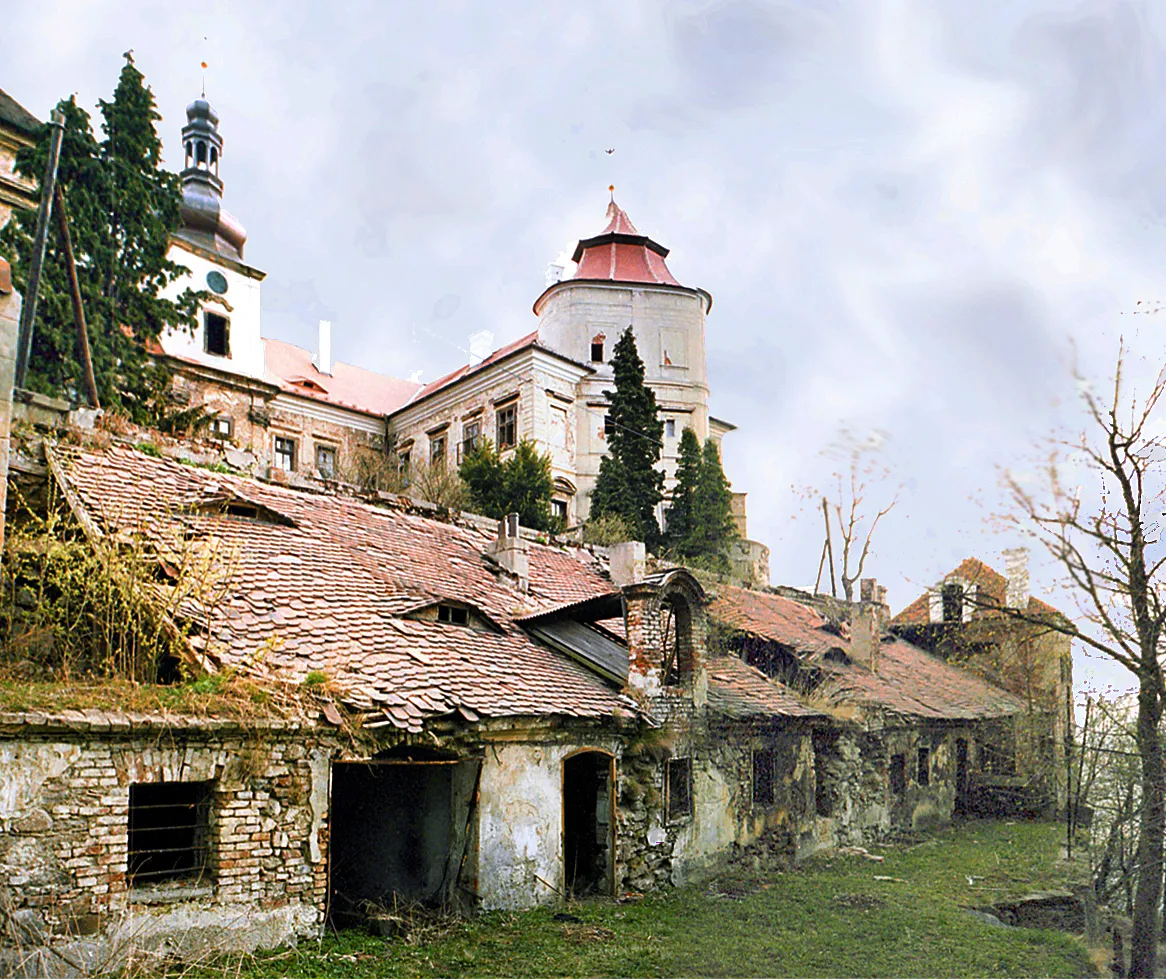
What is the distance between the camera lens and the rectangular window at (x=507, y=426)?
35406mm

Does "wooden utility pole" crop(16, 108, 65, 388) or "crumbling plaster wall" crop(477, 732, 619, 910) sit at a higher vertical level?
"wooden utility pole" crop(16, 108, 65, 388)

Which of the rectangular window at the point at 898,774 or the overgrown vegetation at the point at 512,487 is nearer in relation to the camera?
the rectangular window at the point at 898,774

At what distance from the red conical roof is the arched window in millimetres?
25544

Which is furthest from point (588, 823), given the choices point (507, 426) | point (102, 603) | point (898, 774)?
point (507, 426)

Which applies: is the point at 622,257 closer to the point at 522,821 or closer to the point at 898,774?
the point at 898,774

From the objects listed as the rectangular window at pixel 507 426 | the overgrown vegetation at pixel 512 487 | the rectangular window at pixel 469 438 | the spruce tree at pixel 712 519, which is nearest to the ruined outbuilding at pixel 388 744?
the overgrown vegetation at pixel 512 487

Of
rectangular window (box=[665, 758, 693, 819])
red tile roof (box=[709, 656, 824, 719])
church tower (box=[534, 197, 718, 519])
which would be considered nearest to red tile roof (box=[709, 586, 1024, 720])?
red tile roof (box=[709, 656, 824, 719])

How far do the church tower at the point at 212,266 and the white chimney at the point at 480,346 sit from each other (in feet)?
31.7

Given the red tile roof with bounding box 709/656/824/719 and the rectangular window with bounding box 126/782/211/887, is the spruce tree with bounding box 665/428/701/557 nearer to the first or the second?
the red tile roof with bounding box 709/656/824/719

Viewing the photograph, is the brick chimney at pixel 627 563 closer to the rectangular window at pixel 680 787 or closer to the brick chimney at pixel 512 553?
the brick chimney at pixel 512 553

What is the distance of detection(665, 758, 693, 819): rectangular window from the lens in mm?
14938

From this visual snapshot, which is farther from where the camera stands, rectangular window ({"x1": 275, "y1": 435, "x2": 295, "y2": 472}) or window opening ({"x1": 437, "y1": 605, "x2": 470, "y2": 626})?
rectangular window ({"x1": 275, "y1": 435, "x2": 295, "y2": 472})

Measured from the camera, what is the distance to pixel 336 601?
43.1 ft

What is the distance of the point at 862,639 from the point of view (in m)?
25.3
